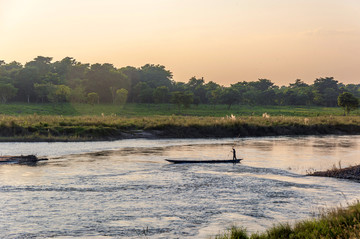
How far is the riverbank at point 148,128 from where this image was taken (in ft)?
178

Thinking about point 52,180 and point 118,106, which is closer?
point 52,180

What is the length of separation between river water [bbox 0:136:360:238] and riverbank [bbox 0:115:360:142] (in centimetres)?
1443

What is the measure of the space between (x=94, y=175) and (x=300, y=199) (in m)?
14.0

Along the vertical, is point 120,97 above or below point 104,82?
below

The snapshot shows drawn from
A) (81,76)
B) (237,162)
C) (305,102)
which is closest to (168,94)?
(81,76)

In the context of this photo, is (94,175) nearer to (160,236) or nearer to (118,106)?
(160,236)

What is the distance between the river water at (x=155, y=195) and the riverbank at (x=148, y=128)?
47.3 ft

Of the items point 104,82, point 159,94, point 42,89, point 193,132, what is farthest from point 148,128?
point 104,82

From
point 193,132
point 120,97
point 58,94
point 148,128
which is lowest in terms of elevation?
point 193,132

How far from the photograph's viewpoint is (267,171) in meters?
32.0

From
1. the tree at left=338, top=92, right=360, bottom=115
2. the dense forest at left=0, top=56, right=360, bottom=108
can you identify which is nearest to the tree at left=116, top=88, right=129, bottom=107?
the dense forest at left=0, top=56, right=360, bottom=108

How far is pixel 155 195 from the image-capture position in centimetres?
2330

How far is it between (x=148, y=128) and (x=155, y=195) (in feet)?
133

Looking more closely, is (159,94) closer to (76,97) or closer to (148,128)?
(76,97)
